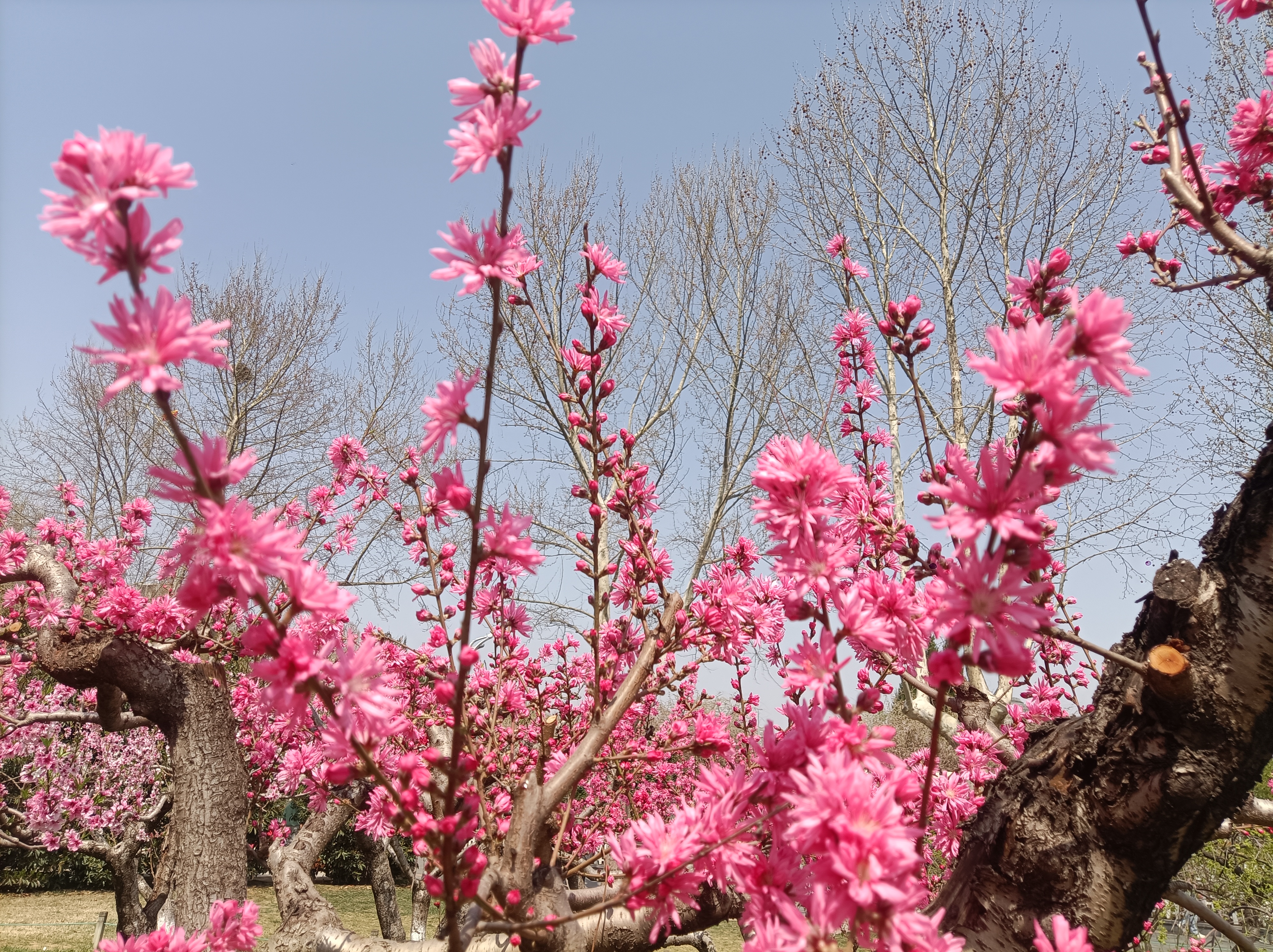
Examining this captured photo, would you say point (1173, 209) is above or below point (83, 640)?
above

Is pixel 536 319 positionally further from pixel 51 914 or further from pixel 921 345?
pixel 51 914

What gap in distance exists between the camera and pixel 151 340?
765 mm

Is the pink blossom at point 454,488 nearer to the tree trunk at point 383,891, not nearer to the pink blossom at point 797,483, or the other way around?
the pink blossom at point 797,483

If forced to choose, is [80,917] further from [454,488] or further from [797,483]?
[797,483]

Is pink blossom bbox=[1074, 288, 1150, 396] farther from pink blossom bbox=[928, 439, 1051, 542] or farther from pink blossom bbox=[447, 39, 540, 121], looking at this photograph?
pink blossom bbox=[447, 39, 540, 121]

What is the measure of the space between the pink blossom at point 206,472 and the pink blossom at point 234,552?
2 centimetres

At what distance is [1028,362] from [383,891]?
8.56m

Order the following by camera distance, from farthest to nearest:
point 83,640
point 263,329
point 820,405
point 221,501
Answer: point 263,329 → point 820,405 → point 83,640 → point 221,501

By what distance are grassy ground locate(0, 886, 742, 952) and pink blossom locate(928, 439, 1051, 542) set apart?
808cm

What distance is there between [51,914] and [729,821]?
1416 centimetres

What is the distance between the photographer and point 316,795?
2.59 meters

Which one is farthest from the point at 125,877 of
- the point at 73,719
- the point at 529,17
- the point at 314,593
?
the point at 529,17

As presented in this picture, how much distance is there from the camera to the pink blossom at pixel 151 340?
2.43 feet

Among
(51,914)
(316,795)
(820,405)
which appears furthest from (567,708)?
(51,914)
